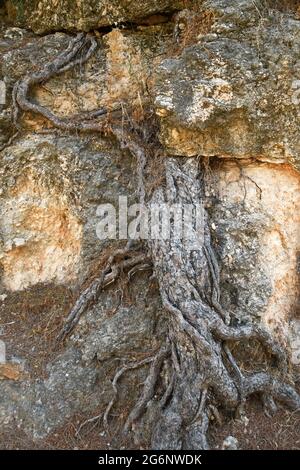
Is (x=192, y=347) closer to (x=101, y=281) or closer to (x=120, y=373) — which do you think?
(x=120, y=373)

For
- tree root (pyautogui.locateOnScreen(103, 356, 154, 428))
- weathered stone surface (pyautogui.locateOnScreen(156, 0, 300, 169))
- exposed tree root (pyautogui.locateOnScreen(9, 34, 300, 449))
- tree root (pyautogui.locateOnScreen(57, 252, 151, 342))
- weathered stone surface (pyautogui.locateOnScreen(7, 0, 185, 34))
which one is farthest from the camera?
weathered stone surface (pyautogui.locateOnScreen(7, 0, 185, 34))

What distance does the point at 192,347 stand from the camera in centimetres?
412

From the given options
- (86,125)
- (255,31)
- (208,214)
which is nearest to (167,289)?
(208,214)

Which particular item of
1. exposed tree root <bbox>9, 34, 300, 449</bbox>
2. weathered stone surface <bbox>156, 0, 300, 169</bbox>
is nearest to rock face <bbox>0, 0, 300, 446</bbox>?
weathered stone surface <bbox>156, 0, 300, 169</bbox>

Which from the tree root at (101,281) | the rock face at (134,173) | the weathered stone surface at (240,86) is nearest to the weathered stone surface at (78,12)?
the rock face at (134,173)

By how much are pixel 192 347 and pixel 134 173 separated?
2026 millimetres

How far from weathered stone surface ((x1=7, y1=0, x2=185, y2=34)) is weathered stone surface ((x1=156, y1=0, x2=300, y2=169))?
3.07 ft

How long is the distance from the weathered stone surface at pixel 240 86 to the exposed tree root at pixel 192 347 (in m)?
0.41

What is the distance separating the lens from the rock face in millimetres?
4547

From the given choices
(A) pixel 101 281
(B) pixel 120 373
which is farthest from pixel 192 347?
(A) pixel 101 281

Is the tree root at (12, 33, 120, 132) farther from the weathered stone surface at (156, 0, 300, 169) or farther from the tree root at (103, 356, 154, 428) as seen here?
the tree root at (103, 356, 154, 428)

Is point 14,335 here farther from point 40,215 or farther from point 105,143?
point 105,143

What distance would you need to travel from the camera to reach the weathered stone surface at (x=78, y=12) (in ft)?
17.6

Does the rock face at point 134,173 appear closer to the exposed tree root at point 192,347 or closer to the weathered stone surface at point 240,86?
the weathered stone surface at point 240,86
